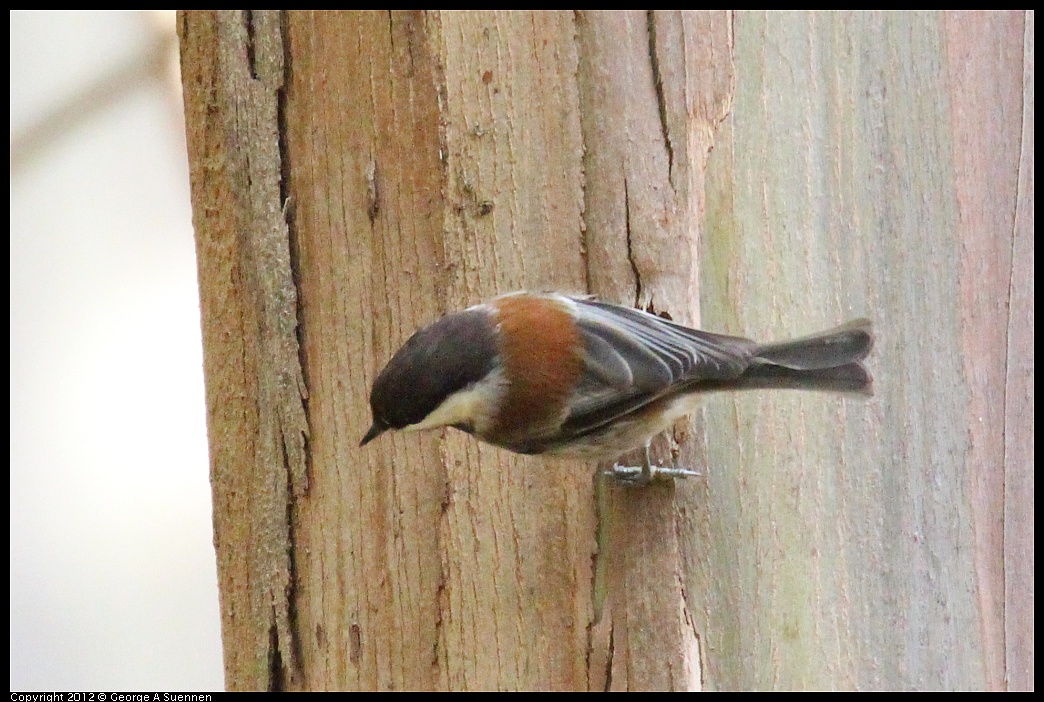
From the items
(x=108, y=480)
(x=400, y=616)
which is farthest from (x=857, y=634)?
(x=108, y=480)

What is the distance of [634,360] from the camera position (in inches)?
46.8

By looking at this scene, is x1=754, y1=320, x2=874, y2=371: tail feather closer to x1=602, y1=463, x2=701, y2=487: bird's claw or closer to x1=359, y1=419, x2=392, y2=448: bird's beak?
x1=602, y1=463, x2=701, y2=487: bird's claw

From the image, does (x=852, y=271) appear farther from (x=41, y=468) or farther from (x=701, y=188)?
(x=41, y=468)

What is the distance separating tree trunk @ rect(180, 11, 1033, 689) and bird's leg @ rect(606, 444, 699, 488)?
16 millimetres

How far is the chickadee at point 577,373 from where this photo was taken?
3.46 feet

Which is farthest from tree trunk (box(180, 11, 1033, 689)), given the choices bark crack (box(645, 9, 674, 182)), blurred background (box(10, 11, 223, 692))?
blurred background (box(10, 11, 223, 692))

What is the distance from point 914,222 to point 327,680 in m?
0.97

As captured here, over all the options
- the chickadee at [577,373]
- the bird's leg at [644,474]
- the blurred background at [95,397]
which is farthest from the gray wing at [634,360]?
the blurred background at [95,397]

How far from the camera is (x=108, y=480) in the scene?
7.06ft

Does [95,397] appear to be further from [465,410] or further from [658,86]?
[658,86]

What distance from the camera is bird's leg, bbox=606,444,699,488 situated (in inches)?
42.3

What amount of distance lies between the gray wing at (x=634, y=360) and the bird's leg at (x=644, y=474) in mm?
102

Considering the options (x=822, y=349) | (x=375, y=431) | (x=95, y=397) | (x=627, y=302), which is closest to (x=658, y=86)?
(x=627, y=302)

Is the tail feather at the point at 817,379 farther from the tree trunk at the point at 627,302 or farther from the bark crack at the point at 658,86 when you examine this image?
the bark crack at the point at 658,86
